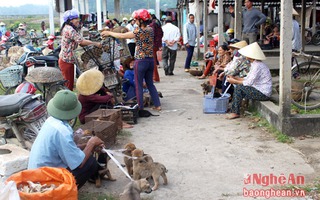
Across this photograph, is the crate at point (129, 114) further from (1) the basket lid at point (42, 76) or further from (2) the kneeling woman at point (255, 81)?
(2) the kneeling woman at point (255, 81)

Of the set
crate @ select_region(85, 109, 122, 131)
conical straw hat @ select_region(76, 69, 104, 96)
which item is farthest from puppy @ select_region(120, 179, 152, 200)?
conical straw hat @ select_region(76, 69, 104, 96)

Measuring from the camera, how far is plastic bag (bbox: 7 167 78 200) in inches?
150

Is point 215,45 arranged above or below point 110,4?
below

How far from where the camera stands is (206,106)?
340 inches

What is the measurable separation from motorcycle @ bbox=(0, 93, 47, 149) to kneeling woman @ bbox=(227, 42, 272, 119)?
350cm

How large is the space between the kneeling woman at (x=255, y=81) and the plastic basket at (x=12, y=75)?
14.6ft

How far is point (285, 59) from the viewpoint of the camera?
22.0ft

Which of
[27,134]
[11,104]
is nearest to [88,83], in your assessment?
[27,134]

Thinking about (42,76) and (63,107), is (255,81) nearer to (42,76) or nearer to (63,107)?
(42,76)

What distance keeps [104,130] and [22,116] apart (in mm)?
1137

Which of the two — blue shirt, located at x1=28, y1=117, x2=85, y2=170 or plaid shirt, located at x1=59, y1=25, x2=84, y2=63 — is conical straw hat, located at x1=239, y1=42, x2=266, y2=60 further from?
blue shirt, located at x1=28, y1=117, x2=85, y2=170

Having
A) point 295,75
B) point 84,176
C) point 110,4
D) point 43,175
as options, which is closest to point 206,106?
point 295,75

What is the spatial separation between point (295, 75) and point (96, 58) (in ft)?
12.6

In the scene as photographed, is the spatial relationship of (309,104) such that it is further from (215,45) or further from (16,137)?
(215,45)
